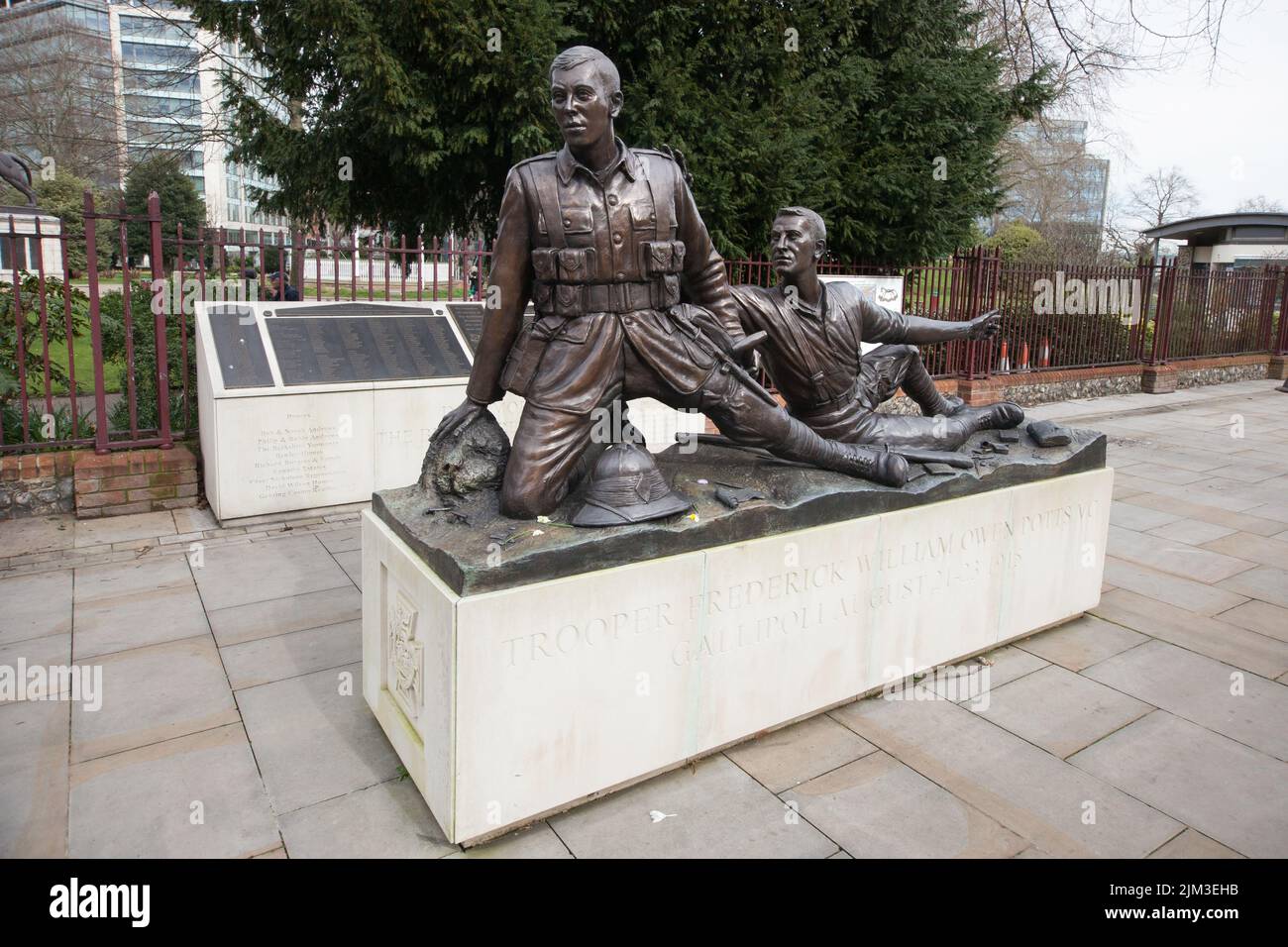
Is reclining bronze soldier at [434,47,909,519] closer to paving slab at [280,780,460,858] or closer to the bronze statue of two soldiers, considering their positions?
the bronze statue of two soldiers

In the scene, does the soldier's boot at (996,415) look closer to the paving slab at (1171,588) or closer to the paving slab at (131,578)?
the paving slab at (1171,588)

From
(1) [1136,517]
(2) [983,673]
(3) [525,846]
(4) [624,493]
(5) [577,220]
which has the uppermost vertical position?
(5) [577,220]

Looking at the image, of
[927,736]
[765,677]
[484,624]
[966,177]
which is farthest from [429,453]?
[966,177]

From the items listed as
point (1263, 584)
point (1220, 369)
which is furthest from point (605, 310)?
point (1220, 369)

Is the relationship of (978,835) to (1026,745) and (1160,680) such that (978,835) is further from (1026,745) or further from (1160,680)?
(1160,680)

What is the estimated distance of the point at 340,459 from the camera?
22.5 ft

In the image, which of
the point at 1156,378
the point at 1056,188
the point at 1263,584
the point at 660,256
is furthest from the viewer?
the point at 1056,188

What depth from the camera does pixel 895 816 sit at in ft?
10.4

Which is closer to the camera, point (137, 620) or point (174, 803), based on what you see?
point (174, 803)

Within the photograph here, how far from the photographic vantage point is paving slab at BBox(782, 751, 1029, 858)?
301 cm

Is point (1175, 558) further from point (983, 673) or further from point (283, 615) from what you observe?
point (283, 615)

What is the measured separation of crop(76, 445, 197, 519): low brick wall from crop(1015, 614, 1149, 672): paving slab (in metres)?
6.15

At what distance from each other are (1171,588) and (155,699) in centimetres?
590

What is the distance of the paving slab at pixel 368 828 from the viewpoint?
9.62 feet
